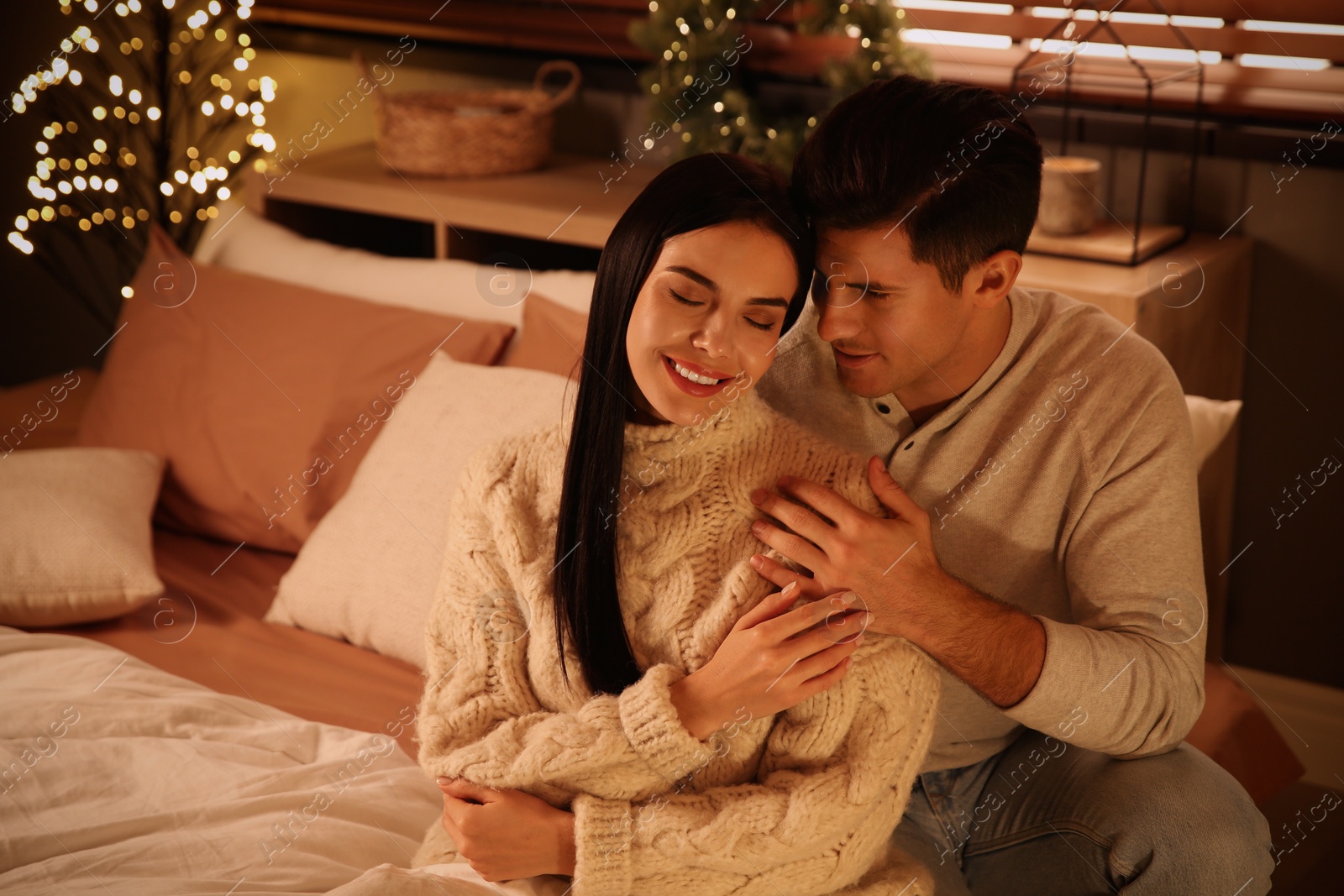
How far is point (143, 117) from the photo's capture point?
325cm

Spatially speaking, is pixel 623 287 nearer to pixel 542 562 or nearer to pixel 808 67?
pixel 542 562

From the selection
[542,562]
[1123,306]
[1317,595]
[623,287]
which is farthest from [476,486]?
[1317,595]

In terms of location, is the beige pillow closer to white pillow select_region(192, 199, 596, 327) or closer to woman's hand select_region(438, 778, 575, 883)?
white pillow select_region(192, 199, 596, 327)

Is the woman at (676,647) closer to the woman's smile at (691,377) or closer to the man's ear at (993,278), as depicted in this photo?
the woman's smile at (691,377)

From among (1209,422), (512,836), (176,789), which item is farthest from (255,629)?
(1209,422)

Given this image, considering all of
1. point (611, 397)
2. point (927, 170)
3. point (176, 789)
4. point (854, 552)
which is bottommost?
point (176, 789)

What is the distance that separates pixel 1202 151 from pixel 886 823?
4.74 ft

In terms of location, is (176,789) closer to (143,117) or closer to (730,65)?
(730,65)

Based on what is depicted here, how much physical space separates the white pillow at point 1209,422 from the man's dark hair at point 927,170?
1.73ft

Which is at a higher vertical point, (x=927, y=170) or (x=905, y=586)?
(x=927, y=170)

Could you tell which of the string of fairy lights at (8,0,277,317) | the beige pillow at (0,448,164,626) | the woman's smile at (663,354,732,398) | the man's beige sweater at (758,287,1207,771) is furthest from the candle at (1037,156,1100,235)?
the string of fairy lights at (8,0,277,317)

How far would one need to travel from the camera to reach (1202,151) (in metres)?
2.08

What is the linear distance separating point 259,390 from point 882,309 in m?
1.20

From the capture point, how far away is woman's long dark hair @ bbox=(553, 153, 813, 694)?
119 cm
